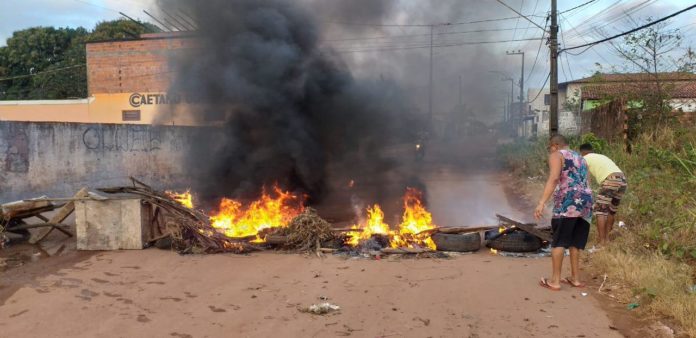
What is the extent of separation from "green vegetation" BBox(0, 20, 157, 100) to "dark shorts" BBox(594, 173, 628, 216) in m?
35.6

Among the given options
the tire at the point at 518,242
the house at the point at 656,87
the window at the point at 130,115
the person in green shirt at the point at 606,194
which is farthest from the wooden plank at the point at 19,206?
the window at the point at 130,115

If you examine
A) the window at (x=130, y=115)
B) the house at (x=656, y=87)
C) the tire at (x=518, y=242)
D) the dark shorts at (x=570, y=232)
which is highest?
the window at (x=130, y=115)

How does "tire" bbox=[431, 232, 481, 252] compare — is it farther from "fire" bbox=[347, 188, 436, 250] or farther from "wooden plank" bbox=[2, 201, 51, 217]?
"wooden plank" bbox=[2, 201, 51, 217]

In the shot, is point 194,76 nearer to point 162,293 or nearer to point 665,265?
point 162,293

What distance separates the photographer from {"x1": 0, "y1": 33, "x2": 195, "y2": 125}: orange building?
91.5 ft

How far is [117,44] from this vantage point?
28.2m

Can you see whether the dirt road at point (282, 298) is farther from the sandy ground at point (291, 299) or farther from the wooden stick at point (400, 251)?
the wooden stick at point (400, 251)

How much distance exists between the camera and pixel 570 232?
506 cm

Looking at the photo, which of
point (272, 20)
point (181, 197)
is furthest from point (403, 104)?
point (181, 197)

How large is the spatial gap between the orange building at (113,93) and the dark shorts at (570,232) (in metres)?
26.1

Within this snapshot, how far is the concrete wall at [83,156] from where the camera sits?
998 cm

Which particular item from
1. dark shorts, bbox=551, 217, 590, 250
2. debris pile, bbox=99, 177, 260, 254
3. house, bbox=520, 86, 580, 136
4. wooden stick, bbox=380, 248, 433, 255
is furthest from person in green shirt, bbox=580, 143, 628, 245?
house, bbox=520, 86, 580, 136

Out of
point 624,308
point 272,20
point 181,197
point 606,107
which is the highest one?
point 272,20

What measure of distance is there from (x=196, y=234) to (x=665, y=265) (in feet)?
18.0
